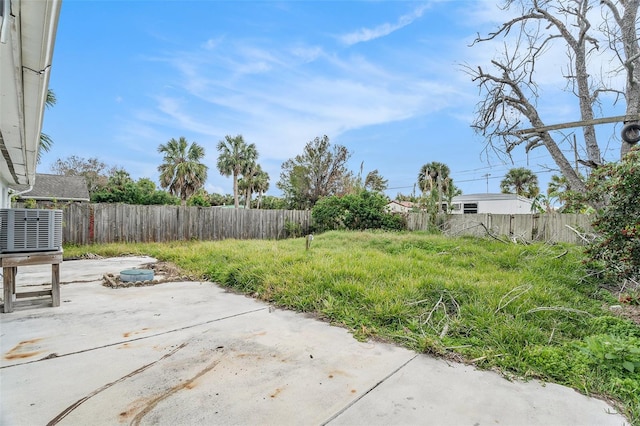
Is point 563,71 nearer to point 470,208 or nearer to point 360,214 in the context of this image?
point 360,214

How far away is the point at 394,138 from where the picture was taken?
13.7 m

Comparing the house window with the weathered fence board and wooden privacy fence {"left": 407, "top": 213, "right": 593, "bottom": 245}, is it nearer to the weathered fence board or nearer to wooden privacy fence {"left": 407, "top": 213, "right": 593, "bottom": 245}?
the weathered fence board

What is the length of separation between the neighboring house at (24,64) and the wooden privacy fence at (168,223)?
529 centimetres

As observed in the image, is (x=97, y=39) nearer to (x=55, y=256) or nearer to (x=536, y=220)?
(x=55, y=256)

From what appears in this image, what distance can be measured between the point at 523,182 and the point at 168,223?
24.5 meters

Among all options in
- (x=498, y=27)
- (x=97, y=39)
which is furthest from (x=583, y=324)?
(x=97, y=39)

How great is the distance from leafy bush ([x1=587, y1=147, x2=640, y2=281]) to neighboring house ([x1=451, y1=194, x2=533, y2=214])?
14.7 m

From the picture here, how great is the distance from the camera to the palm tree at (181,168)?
61.8 feet

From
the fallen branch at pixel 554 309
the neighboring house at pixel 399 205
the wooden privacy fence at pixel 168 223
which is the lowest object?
the fallen branch at pixel 554 309

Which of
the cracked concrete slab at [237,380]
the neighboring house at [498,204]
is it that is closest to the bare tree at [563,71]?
the cracked concrete slab at [237,380]

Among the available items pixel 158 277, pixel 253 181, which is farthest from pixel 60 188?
pixel 158 277

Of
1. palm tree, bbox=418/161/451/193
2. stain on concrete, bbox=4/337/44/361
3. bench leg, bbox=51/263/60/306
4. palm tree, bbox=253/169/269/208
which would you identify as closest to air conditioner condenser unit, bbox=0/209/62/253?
bench leg, bbox=51/263/60/306

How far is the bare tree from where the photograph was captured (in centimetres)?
554

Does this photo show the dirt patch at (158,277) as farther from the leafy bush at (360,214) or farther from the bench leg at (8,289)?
the leafy bush at (360,214)
